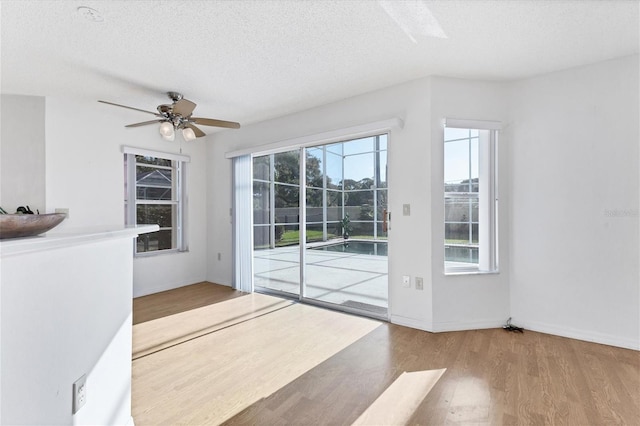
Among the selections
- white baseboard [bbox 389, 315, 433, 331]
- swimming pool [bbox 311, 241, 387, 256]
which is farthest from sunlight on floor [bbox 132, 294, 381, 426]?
swimming pool [bbox 311, 241, 387, 256]

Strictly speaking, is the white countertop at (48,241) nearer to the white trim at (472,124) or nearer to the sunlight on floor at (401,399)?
the sunlight on floor at (401,399)

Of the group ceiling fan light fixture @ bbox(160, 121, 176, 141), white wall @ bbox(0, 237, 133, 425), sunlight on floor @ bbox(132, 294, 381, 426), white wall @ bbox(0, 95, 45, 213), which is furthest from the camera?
white wall @ bbox(0, 95, 45, 213)

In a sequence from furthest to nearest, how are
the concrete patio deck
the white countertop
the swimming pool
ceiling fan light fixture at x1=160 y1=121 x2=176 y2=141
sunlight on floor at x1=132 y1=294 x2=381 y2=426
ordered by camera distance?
the concrete patio deck → the swimming pool → ceiling fan light fixture at x1=160 y1=121 x2=176 y2=141 → sunlight on floor at x1=132 y1=294 x2=381 y2=426 → the white countertop

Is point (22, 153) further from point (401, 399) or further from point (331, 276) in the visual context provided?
point (401, 399)

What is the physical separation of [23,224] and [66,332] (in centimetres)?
50

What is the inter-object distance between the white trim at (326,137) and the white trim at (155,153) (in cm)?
79

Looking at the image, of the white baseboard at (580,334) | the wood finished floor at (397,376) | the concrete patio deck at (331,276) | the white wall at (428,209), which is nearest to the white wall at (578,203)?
the white baseboard at (580,334)

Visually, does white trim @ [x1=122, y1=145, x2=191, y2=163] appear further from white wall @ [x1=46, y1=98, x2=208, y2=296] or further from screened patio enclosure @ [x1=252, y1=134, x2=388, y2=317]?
screened patio enclosure @ [x1=252, y1=134, x2=388, y2=317]

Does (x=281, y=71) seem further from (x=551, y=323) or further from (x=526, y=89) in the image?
(x=551, y=323)

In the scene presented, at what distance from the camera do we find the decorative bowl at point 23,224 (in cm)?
100

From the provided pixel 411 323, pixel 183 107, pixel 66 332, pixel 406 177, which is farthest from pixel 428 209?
pixel 66 332

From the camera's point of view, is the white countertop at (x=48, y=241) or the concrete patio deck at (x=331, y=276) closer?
the white countertop at (x=48, y=241)

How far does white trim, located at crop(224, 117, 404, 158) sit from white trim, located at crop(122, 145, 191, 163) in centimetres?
79

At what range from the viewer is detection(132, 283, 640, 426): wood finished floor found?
6.09 ft
